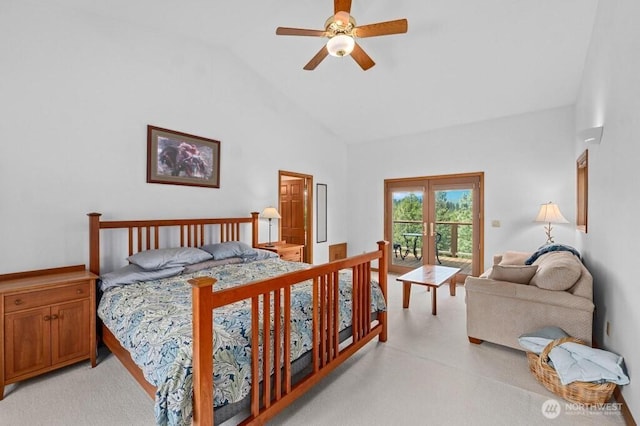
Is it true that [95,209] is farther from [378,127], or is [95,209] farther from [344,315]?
[378,127]

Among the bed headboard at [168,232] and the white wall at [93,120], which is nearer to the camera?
the white wall at [93,120]

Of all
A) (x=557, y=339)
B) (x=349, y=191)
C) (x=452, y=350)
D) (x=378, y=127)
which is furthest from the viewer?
(x=349, y=191)

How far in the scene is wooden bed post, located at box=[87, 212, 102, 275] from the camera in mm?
2979

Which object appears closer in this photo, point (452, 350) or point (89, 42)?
point (452, 350)

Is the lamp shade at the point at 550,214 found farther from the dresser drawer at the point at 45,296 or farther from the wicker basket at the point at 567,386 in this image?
the dresser drawer at the point at 45,296

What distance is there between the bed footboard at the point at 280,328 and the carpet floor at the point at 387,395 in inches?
7.1

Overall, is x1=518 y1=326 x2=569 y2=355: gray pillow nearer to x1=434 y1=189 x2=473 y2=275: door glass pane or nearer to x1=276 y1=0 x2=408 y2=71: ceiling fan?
x1=434 y1=189 x2=473 y2=275: door glass pane

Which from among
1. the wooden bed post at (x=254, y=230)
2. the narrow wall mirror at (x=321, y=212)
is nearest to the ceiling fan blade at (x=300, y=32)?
the wooden bed post at (x=254, y=230)

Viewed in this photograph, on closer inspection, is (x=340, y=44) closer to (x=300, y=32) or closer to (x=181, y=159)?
(x=300, y=32)

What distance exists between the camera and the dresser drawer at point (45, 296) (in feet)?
7.31

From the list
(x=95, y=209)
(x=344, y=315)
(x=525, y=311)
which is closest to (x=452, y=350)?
(x=525, y=311)

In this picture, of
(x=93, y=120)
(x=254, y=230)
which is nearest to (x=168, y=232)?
(x=254, y=230)

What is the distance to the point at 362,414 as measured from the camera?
1.97m

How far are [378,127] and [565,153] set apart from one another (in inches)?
117
